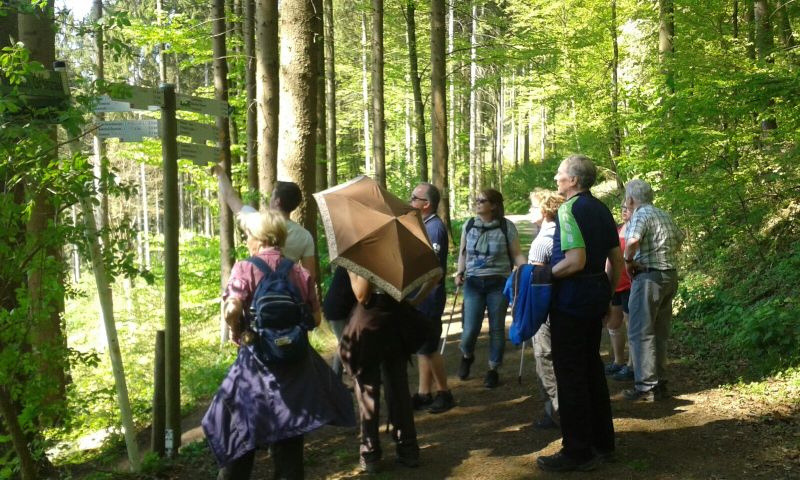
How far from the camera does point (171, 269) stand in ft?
17.6

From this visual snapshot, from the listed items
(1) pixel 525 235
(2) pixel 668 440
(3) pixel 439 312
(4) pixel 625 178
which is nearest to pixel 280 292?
(3) pixel 439 312

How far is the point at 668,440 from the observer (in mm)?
5250

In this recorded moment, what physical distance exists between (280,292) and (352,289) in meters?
1.22

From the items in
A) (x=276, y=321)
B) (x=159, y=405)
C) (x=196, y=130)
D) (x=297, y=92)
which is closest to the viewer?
(x=276, y=321)

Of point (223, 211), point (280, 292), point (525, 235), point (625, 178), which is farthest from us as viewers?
point (525, 235)

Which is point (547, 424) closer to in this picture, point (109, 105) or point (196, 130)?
point (196, 130)

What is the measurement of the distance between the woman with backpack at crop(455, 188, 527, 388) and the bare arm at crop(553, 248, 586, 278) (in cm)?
213

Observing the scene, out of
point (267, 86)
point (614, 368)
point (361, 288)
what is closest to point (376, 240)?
point (361, 288)

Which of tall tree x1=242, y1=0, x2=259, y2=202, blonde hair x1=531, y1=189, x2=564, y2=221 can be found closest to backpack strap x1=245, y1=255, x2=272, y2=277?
blonde hair x1=531, y1=189, x2=564, y2=221

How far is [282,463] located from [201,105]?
3146 millimetres

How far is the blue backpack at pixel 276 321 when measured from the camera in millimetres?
3678

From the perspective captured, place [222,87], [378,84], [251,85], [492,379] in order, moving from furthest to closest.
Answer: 1. [378,84]
2. [251,85]
3. [222,87]
4. [492,379]

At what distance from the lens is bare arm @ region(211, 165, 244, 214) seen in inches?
191

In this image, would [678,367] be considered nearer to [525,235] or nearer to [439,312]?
[439,312]
